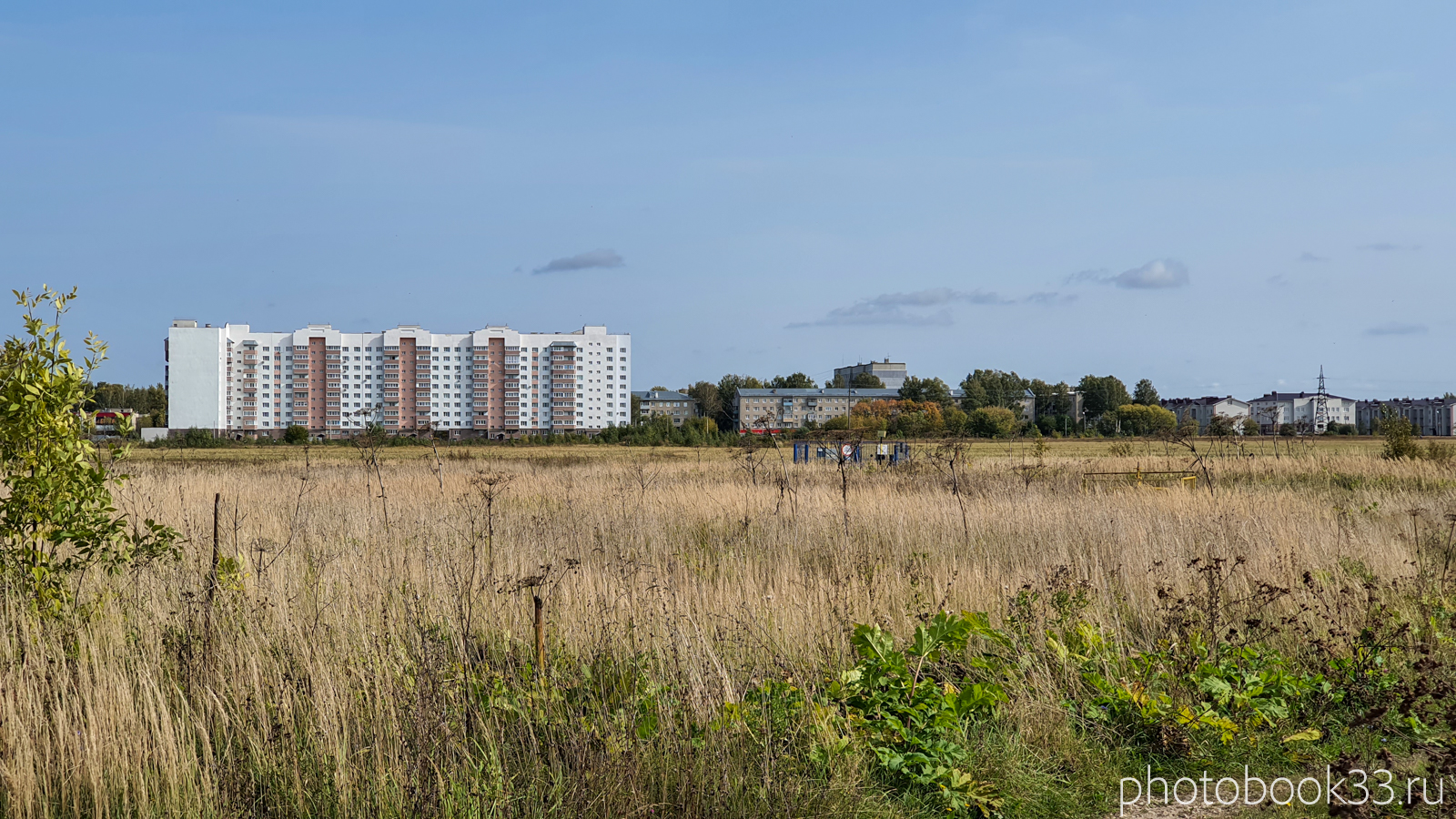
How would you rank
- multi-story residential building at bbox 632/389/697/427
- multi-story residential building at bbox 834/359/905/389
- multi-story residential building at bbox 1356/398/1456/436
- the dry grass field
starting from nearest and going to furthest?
the dry grass field
multi-story residential building at bbox 1356/398/1456/436
multi-story residential building at bbox 632/389/697/427
multi-story residential building at bbox 834/359/905/389

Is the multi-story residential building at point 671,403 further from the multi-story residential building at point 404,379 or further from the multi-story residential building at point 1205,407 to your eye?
the multi-story residential building at point 1205,407

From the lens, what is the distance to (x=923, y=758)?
3.71 meters

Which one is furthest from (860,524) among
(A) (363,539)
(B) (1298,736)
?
(B) (1298,736)

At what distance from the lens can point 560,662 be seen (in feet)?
15.4

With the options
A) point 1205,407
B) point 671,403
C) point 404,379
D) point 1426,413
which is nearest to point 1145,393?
point 1205,407

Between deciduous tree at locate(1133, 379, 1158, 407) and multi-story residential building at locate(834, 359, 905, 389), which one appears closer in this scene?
deciduous tree at locate(1133, 379, 1158, 407)

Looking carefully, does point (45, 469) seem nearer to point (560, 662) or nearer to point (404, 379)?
point (560, 662)

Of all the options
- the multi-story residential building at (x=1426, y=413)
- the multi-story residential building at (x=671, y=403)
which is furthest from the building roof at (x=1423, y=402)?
the multi-story residential building at (x=671, y=403)

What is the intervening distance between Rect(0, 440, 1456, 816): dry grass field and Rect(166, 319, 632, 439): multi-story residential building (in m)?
129

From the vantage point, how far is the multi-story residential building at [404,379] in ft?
431

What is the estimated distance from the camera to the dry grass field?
11.3 feet

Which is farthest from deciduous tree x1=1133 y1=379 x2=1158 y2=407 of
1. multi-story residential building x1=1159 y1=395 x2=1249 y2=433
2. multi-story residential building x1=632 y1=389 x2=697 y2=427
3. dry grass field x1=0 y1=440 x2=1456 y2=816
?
dry grass field x1=0 y1=440 x2=1456 y2=816

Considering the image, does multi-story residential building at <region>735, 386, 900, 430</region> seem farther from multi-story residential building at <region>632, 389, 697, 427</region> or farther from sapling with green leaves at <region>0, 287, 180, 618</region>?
sapling with green leaves at <region>0, 287, 180, 618</region>

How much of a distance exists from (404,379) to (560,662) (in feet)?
471
